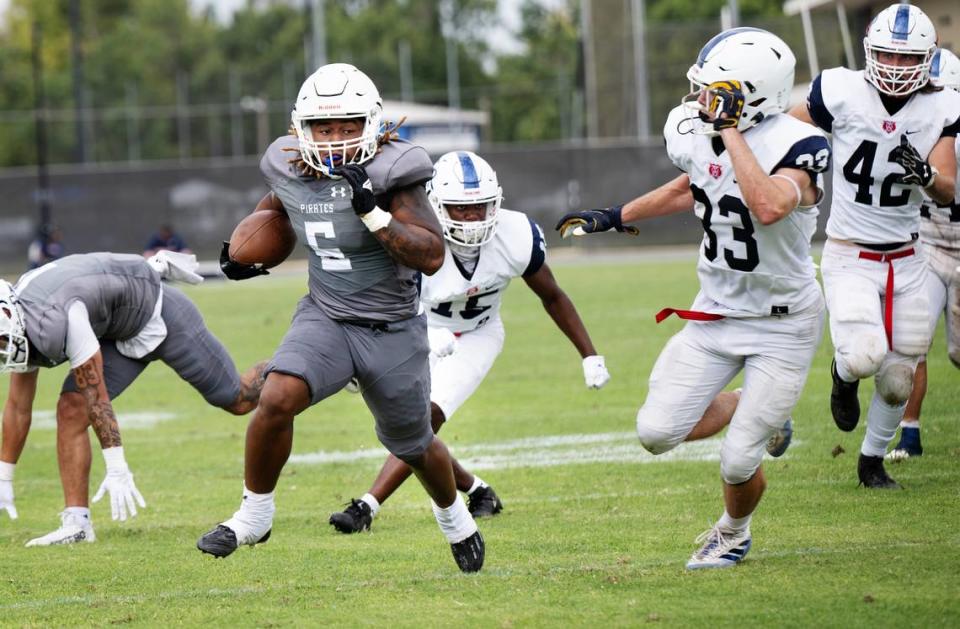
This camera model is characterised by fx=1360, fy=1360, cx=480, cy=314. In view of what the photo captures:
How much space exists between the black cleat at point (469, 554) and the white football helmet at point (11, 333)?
2.11 m

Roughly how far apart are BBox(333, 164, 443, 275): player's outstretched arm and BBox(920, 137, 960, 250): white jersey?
3047 mm

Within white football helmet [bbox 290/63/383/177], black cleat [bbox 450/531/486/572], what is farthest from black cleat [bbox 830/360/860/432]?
white football helmet [bbox 290/63/383/177]

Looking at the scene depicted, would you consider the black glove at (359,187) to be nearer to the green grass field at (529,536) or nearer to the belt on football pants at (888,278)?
the green grass field at (529,536)

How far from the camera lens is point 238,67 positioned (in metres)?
Result: 49.7

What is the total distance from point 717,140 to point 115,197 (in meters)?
23.0

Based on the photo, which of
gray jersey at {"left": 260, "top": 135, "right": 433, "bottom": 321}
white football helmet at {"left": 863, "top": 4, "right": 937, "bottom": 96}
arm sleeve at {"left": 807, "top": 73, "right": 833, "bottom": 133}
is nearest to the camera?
gray jersey at {"left": 260, "top": 135, "right": 433, "bottom": 321}

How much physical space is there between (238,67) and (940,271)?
45370mm

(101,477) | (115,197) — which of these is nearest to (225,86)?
(115,197)

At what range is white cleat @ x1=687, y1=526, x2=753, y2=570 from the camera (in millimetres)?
4723

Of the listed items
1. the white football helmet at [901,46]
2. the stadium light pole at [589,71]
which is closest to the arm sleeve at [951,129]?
the white football helmet at [901,46]

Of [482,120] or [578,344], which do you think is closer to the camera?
[578,344]

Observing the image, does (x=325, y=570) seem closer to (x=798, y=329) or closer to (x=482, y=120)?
(x=798, y=329)

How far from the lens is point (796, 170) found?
4.51 meters

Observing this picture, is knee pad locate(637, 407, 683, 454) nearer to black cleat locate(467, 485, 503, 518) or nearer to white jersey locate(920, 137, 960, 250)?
black cleat locate(467, 485, 503, 518)
